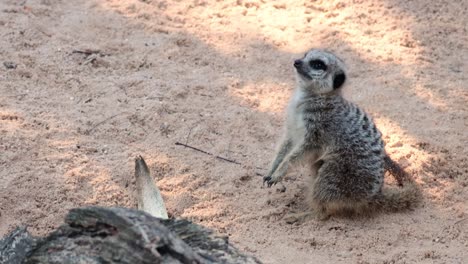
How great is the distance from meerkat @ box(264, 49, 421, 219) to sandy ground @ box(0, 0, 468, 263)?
9cm

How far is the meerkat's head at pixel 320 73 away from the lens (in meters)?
3.20

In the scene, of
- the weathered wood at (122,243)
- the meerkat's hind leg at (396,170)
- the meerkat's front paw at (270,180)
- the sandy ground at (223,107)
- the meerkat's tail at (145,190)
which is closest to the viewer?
the weathered wood at (122,243)

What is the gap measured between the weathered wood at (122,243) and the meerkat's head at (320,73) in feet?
4.86

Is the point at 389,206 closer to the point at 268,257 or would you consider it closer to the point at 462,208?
the point at 462,208

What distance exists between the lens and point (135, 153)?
3.43 meters

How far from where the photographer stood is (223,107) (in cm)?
384

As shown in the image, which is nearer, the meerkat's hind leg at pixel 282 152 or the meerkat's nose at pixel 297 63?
the meerkat's nose at pixel 297 63

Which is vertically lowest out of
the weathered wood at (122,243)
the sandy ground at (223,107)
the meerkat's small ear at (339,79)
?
the sandy ground at (223,107)

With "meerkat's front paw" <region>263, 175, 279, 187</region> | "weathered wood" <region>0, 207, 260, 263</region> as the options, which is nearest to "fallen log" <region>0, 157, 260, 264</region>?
"weathered wood" <region>0, 207, 260, 263</region>

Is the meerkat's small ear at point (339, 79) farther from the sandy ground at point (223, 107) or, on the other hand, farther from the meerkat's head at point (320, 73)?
the sandy ground at point (223, 107)

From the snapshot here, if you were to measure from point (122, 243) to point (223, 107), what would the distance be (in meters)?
2.22

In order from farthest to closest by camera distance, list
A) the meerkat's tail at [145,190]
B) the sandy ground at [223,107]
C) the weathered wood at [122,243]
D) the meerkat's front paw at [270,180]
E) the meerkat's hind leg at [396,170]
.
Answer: the meerkat's hind leg at [396,170] → the meerkat's front paw at [270,180] → the sandy ground at [223,107] → the meerkat's tail at [145,190] → the weathered wood at [122,243]

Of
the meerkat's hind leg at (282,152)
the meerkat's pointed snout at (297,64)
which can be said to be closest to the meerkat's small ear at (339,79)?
the meerkat's pointed snout at (297,64)

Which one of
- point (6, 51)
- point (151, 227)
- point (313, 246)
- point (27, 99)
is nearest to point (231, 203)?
point (313, 246)
